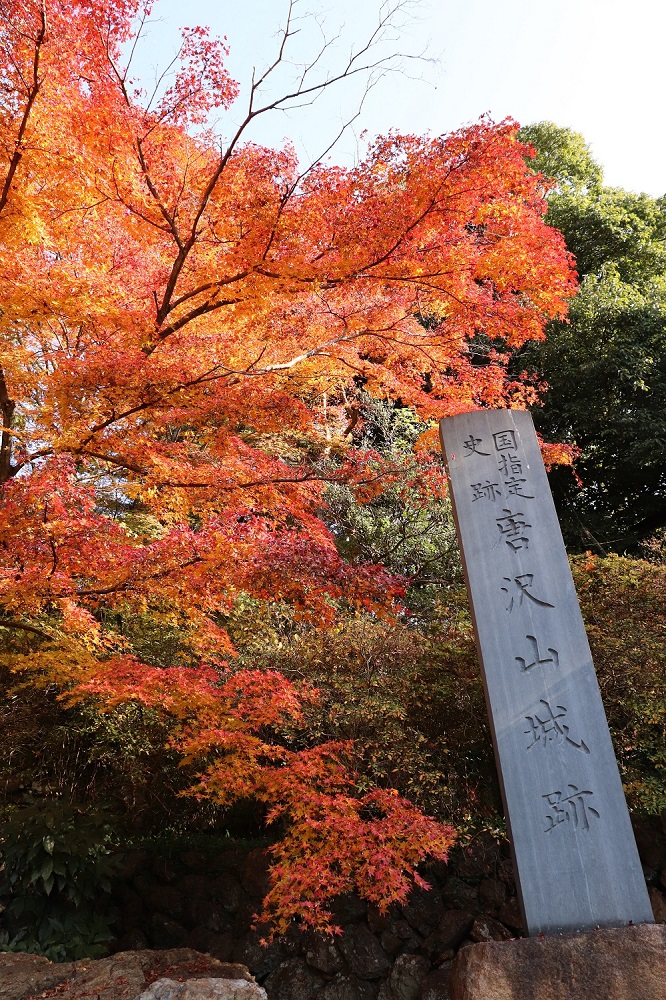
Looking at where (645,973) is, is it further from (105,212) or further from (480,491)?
(105,212)

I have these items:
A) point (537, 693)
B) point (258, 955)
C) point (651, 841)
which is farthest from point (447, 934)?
point (537, 693)

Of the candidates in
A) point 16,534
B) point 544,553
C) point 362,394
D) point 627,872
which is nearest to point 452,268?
point 544,553

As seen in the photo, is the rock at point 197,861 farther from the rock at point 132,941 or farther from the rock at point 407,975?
the rock at point 407,975

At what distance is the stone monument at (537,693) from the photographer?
3434 millimetres

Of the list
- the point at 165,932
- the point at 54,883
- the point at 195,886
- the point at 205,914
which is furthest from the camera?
the point at 195,886

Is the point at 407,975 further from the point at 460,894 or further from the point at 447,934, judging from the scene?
the point at 460,894

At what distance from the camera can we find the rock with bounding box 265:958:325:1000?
5699 mm

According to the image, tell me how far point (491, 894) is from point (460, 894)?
1.00 feet

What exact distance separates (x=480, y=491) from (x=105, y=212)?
14.5ft

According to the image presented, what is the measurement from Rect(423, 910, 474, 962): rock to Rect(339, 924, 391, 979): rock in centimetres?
41

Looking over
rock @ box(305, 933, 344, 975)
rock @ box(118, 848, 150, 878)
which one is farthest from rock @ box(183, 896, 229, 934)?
rock @ box(305, 933, 344, 975)

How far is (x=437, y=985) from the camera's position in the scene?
5.61 metres

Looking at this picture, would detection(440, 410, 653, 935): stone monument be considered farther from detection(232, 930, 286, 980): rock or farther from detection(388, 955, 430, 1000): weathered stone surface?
detection(232, 930, 286, 980): rock

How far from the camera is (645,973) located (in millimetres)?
2996
